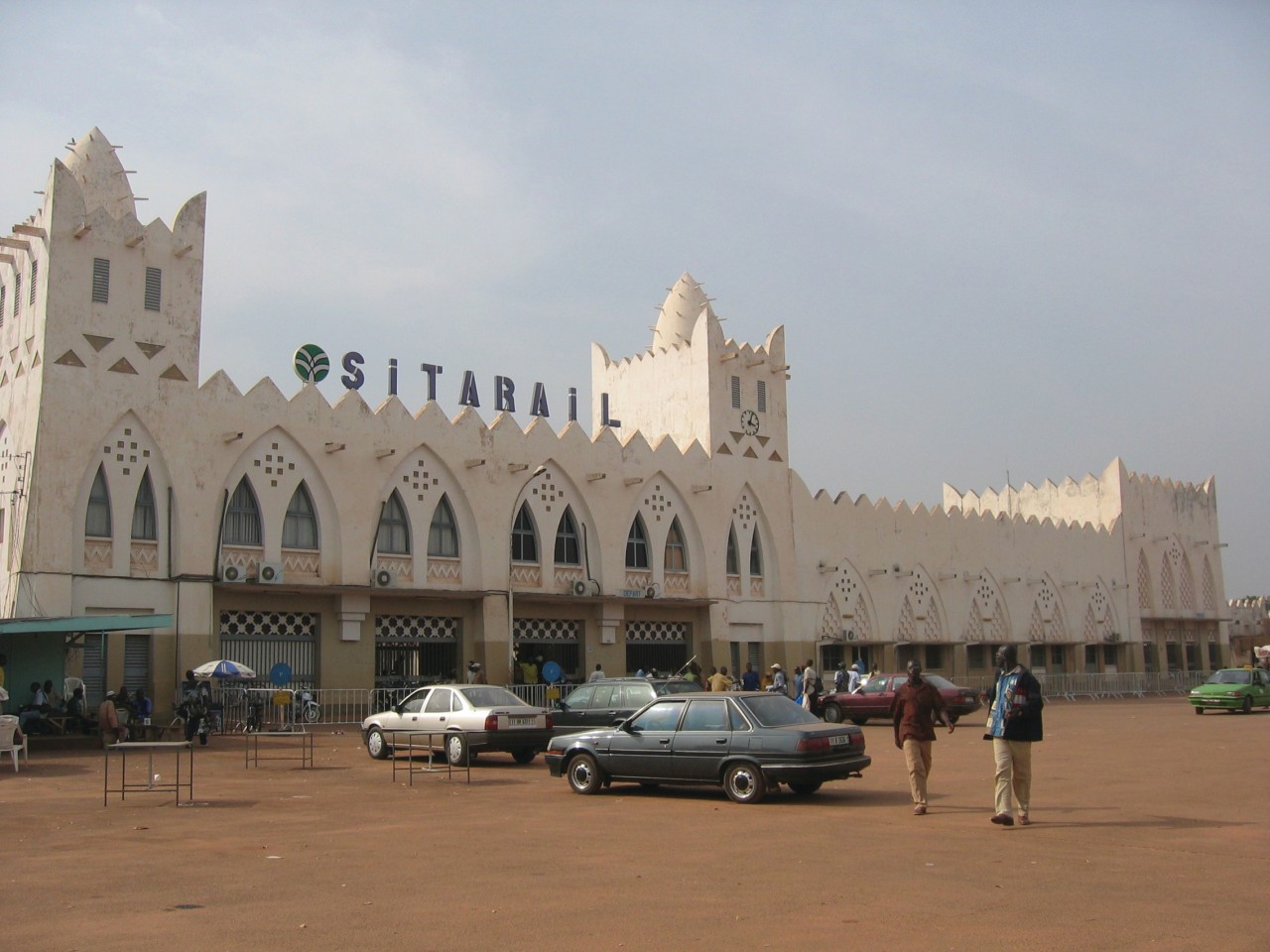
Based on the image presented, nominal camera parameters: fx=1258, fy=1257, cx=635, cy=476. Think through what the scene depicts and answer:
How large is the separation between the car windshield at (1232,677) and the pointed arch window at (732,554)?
14.1 m

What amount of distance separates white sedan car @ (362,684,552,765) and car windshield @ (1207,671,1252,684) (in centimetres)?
2196

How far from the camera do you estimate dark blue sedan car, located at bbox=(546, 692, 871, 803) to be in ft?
47.9

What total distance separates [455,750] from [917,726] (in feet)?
28.7

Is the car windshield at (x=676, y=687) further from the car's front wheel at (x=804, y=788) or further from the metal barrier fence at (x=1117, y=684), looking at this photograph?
the metal barrier fence at (x=1117, y=684)

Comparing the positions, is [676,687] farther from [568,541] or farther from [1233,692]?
[1233,692]

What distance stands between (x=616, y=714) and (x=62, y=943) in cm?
1381

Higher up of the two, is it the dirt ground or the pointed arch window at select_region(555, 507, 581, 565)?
the pointed arch window at select_region(555, 507, 581, 565)

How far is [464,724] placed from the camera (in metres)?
20.2

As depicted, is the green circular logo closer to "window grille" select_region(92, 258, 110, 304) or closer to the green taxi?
"window grille" select_region(92, 258, 110, 304)

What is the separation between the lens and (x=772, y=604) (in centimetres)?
4109

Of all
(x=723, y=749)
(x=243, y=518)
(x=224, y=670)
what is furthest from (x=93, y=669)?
(x=723, y=749)

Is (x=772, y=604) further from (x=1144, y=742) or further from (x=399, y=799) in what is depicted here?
(x=399, y=799)

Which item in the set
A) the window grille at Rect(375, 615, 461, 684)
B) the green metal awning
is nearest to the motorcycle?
the window grille at Rect(375, 615, 461, 684)

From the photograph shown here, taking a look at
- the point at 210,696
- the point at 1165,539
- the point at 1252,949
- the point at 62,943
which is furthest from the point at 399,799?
the point at 1165,539
